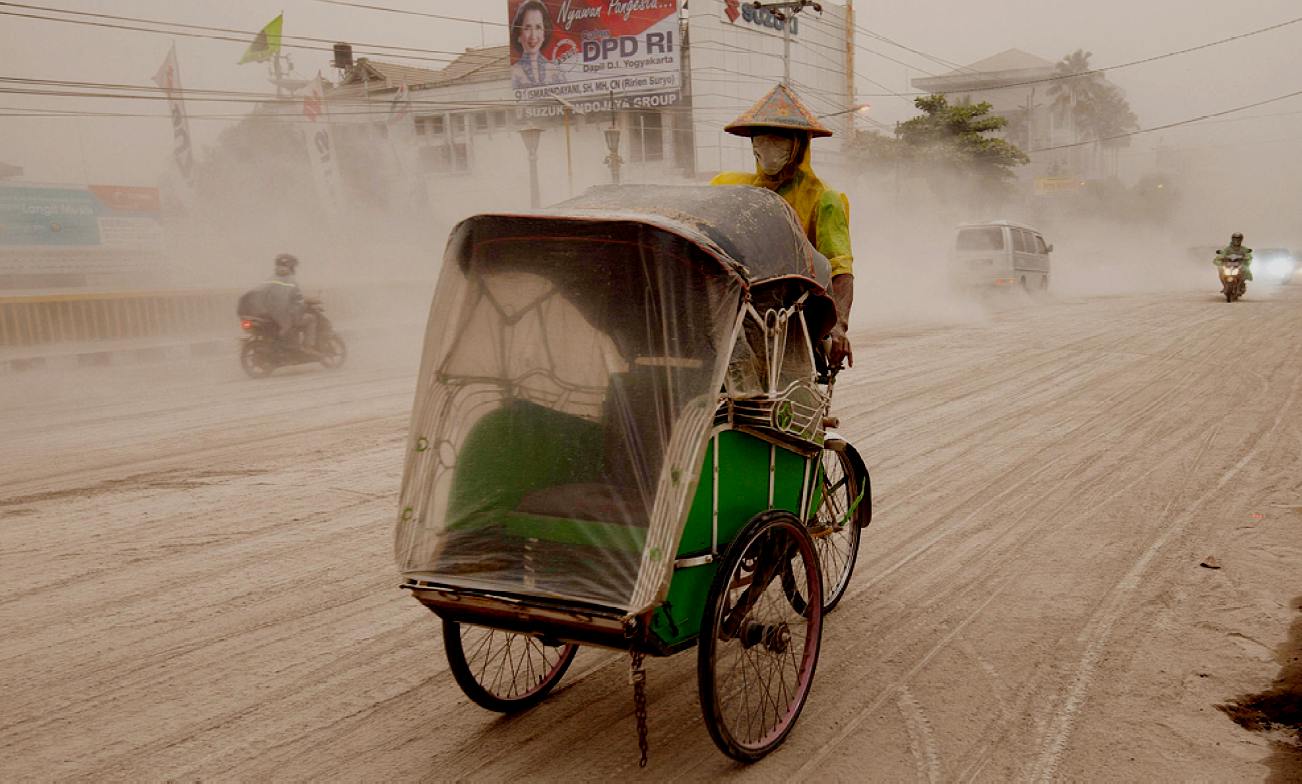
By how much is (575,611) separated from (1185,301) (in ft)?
82.3

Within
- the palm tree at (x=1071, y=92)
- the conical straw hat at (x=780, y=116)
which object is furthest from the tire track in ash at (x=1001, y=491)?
the palm tree at (x=1071, y=92)

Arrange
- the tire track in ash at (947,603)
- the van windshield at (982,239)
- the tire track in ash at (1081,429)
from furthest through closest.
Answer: the van windshield at (982,239) → the tire track in ash at (1081,429) → the tire track in ash at (947,603)

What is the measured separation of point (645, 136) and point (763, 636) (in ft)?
133

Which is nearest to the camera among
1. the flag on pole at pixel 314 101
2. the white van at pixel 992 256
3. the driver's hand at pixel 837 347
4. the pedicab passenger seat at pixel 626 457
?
the pedicab passenger seat at pixel 626 457

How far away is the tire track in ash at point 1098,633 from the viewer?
3.54m

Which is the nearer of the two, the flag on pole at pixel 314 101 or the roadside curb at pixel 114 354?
the roadside curb at pixel 114 354

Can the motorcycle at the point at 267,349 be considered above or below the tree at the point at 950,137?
below

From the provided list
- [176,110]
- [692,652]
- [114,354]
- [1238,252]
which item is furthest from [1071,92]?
[692,652]

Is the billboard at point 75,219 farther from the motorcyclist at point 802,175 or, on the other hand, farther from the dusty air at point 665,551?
the motorcyclist at point 802,175

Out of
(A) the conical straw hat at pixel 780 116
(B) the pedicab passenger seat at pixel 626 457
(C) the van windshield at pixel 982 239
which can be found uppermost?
(A) the conical straw hat at pixel 780 116

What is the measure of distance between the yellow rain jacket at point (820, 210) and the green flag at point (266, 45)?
3143cm

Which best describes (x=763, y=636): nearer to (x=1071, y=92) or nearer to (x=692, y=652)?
(x=692, y=652)

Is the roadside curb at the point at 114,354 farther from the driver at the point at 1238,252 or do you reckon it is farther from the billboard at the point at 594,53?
the billboard at the point at 594,53

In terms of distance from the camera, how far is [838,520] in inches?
187
